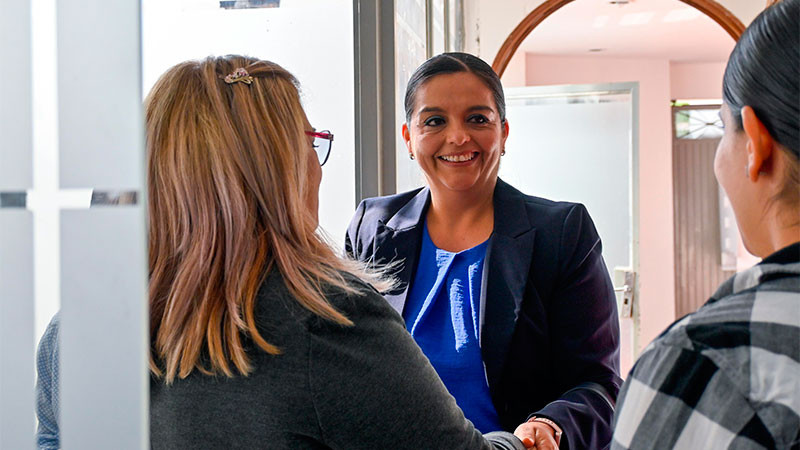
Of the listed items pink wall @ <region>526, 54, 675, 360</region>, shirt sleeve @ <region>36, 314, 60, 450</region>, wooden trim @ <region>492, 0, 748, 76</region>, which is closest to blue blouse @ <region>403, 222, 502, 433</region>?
shirt sleeve @ <region>36, 314, 60, 450</region>

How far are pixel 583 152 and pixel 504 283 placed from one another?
3.12 m

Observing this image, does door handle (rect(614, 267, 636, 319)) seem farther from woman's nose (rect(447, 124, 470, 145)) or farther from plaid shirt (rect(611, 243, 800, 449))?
plaid shirt (rect(611, 243, 800, 449))

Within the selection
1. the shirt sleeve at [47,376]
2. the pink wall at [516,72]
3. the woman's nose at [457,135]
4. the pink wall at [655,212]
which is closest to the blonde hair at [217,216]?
the shirt sleeve at [47,376]

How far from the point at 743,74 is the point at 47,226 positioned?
561 mm

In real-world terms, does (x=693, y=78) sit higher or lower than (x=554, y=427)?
higher

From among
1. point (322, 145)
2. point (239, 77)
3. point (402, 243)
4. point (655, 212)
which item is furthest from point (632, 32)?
point (239, 77)

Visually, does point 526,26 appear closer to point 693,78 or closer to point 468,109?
point 468,109

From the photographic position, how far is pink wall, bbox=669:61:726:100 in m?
7.30

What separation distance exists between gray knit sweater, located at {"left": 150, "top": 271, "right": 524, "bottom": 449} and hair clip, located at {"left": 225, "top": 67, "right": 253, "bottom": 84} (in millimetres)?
240

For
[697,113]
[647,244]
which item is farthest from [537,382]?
[697,113]

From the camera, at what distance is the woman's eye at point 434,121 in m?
1.50

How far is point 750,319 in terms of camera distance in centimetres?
56

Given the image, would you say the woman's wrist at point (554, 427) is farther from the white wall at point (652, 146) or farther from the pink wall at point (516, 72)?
the white wall at point (652, 146)

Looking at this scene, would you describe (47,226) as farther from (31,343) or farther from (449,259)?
(449,259)
